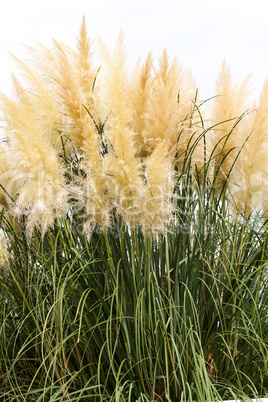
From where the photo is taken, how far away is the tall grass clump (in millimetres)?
1518

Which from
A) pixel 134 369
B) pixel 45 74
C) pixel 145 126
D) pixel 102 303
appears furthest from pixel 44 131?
pixel 134 369

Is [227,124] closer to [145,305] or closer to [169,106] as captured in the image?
[169,106]

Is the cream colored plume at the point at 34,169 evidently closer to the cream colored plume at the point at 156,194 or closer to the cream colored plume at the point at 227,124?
the cream colored plume at the point at 156,194

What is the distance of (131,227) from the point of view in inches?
63.4

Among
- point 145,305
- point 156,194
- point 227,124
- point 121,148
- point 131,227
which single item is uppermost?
point 227,124

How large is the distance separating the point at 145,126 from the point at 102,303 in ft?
2.33

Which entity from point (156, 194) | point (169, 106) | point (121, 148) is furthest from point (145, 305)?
point (169, 106)

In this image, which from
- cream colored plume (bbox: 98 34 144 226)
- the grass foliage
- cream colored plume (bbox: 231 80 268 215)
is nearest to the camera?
cream colored plume (bbox: 98 34 144 226)

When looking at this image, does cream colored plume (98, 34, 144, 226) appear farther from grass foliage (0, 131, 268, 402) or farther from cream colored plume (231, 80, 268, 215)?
cream colored plume (231, 80, 268, 215)

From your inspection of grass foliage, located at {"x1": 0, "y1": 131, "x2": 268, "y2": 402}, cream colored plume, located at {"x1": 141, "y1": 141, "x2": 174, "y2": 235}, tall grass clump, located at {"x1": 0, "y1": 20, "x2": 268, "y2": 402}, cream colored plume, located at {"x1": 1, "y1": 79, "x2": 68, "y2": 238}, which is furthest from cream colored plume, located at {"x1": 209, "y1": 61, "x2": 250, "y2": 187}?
cream colored plume, located at {"x1": 1, "y1": 79, "x2": 68, "y2": 238}

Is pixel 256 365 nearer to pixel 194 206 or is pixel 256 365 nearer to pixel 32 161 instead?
pixel 194 206

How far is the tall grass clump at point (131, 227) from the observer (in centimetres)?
152

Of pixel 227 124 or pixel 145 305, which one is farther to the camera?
pixel 227 124

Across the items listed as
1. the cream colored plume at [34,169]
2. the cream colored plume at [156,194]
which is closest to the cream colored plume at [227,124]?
the cream colored plume at [156,194]
